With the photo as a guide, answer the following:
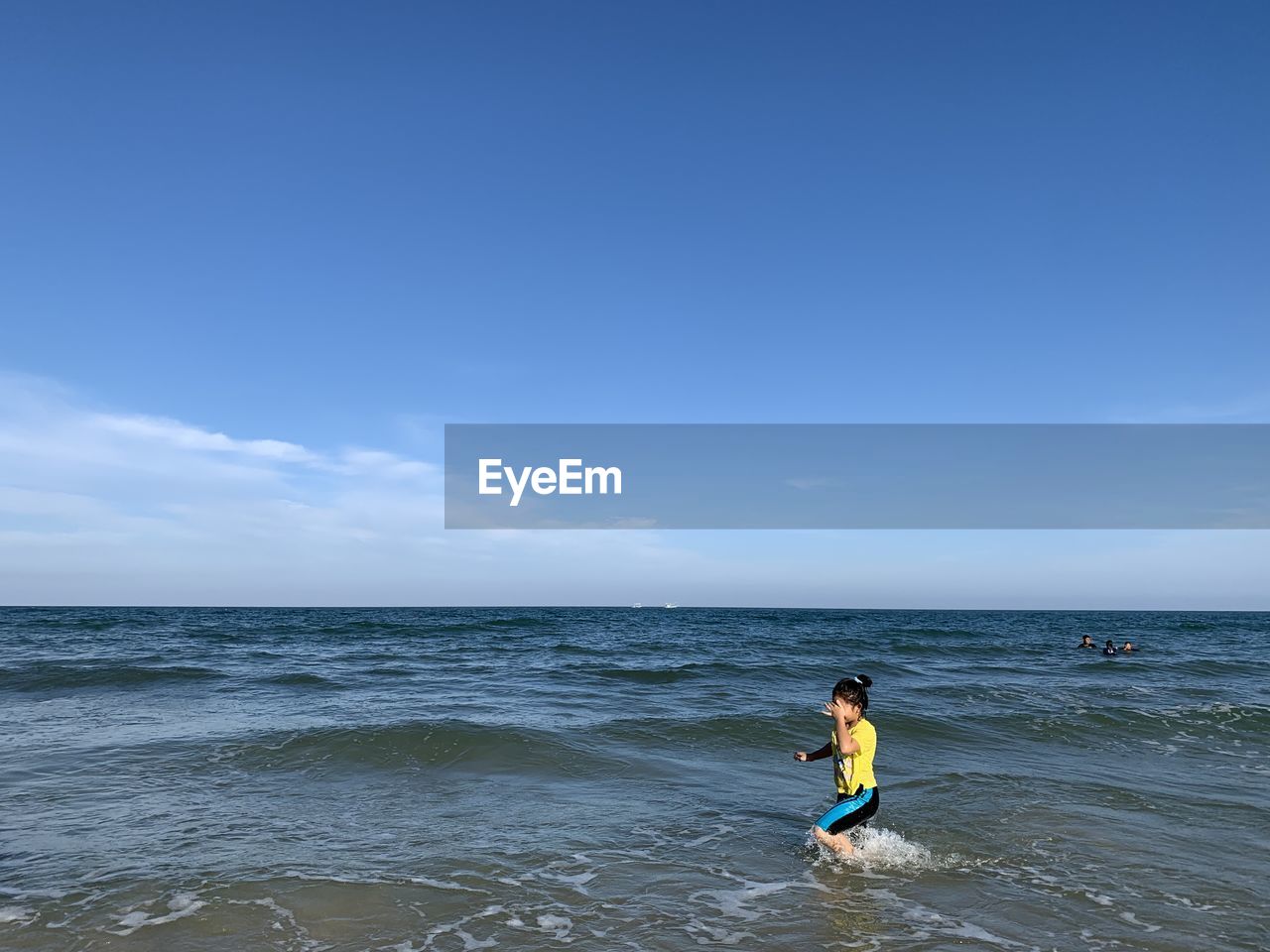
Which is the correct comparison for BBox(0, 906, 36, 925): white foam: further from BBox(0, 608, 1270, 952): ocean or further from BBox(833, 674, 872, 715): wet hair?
BBox(833, 674, 872, 715): wet hair

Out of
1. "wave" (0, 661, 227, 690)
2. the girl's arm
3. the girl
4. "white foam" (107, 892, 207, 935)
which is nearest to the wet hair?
the girl

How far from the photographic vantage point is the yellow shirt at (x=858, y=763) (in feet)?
23.7

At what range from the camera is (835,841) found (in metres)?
7.33

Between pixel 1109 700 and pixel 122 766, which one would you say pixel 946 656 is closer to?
pixel 1109 700

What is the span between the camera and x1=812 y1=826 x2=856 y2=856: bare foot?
7.32 metres

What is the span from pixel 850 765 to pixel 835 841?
0.77 meters

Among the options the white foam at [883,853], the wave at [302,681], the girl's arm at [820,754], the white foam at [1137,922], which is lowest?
the wave at [302,681]

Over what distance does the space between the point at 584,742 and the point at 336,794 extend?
430 centimetres

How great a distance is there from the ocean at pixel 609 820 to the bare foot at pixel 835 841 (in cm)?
12

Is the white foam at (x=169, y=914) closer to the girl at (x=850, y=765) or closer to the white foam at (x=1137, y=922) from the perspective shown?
the girl at (x=850, y=765)

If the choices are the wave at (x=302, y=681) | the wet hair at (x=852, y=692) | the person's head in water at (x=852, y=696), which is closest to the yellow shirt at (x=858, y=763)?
the person's head in water at (x=852, y=696)

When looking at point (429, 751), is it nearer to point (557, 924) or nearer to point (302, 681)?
point (557, 924)

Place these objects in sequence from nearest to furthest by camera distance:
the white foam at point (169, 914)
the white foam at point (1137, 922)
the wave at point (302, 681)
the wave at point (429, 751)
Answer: the white foam at point (169, 914)
the white foam at point (1137, 922)
the wave at point (429, 751)
the wave at point (302, 681)

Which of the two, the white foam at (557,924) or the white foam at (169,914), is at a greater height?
the white foam at (169,914)
